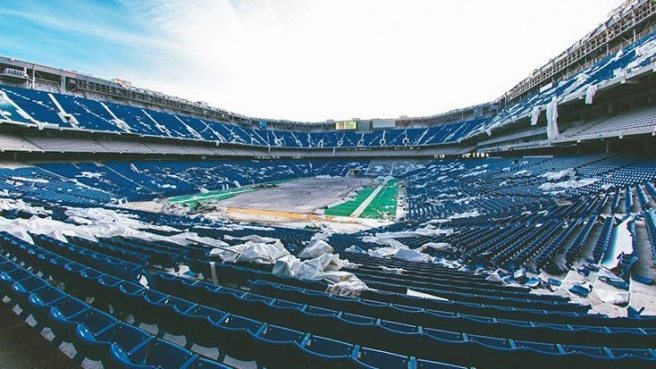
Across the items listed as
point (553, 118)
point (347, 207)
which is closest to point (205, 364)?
point (347, 207)

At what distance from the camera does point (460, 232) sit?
45.1 ft

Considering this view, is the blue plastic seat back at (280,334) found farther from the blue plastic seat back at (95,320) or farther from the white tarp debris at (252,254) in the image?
the white tarp debris at (252,254)

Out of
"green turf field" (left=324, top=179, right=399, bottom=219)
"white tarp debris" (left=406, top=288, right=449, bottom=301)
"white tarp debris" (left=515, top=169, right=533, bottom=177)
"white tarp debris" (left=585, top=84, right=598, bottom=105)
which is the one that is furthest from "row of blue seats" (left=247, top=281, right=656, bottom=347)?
"white tarp debris" (left=515, top=169, right=533, bottom=177)

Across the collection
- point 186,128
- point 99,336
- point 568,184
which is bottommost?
point 99,336

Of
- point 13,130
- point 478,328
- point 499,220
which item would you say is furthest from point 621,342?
point 13,130

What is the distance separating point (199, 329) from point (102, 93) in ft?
175

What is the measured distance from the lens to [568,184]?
20250 millimetres

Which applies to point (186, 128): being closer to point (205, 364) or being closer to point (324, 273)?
point (324, 273)

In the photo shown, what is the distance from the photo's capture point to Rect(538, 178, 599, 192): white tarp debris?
19.3m

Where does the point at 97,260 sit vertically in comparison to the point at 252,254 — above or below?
above

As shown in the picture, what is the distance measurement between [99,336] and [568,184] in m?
25.3

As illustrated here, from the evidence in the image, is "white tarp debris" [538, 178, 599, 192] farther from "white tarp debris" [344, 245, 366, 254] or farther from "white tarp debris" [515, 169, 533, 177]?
"white tarp debris" [344, 245, 366, 254]

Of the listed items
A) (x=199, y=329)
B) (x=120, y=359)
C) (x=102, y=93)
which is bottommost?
(x=199, y=329)

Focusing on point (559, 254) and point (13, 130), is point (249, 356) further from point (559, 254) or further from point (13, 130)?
point (13, 130)
